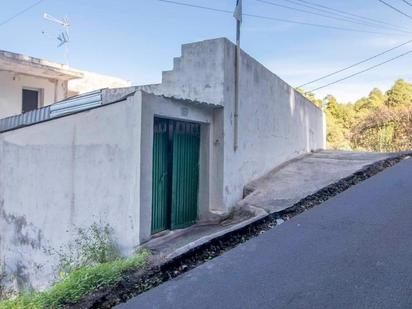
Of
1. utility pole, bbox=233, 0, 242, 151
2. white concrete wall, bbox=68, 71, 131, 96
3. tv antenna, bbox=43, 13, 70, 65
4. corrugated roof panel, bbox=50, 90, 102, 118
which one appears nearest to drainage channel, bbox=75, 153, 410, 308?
utility pole, bbox=233, 0, 242, 151

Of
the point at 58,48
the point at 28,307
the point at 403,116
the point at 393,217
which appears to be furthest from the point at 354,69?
the point at 28,307

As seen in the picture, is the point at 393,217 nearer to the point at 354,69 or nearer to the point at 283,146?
the point at 283,146

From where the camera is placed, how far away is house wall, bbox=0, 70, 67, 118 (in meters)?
13.7

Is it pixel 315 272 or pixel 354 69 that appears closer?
pixel 315 272

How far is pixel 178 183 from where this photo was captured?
7.92 m

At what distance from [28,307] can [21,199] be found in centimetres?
455

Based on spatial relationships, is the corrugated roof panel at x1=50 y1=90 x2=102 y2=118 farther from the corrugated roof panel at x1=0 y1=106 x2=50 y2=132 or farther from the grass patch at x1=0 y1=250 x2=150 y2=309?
the grass patch at x1=0 y1=250 x2=150 y2=309

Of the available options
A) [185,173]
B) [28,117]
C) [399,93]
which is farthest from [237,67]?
[399,93]

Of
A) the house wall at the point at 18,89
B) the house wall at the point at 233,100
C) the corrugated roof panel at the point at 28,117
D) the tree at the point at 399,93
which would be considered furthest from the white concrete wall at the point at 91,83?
the tree at the point at 399,93

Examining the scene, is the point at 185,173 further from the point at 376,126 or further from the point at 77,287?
the point at 376,126

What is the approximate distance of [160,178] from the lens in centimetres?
741

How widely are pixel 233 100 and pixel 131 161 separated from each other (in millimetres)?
3273

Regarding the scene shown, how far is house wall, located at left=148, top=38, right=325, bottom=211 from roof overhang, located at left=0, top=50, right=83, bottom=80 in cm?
613

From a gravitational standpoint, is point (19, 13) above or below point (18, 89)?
above
